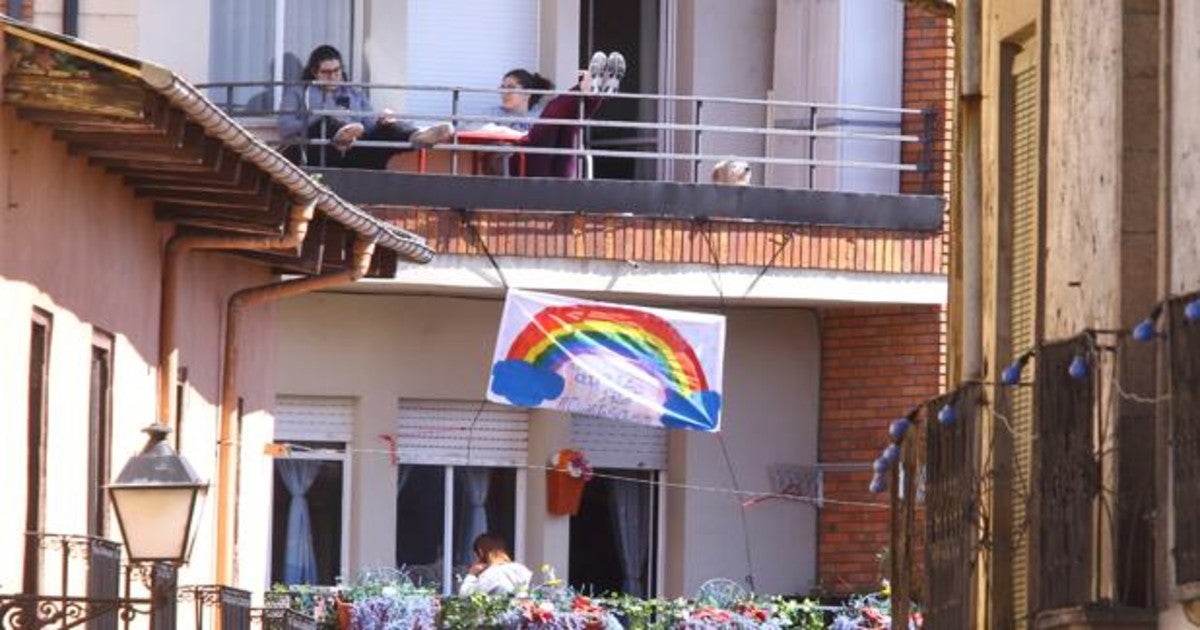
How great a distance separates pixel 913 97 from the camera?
36.8 metres

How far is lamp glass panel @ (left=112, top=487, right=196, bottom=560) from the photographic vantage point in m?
21.0

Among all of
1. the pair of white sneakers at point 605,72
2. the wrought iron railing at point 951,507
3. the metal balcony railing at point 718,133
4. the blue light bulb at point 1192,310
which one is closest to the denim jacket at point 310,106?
the metal balcony railing at point 718,133

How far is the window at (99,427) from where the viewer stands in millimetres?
24703

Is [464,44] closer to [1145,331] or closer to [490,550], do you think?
[490,550]

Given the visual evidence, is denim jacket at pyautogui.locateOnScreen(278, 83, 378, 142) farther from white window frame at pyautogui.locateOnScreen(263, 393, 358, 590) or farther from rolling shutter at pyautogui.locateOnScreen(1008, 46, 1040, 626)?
rolling shutter at pyautogui.locateOnScreen(1008, 46, 1040, 626)

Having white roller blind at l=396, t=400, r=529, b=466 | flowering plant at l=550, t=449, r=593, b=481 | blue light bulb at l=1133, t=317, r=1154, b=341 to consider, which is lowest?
flowering plant at l=550, t=449, r=593, b=481

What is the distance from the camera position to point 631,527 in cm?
3791

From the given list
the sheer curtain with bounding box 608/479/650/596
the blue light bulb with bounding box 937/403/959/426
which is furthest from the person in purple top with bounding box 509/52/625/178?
the blue light bulb with bounding box 937/403/959/426

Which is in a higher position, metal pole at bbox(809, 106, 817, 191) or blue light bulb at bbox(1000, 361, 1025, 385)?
metal pole at bbox(809, 106, 817, 191)

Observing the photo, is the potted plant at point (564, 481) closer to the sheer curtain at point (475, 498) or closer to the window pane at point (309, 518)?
the sheer curtain at point (475, 498)

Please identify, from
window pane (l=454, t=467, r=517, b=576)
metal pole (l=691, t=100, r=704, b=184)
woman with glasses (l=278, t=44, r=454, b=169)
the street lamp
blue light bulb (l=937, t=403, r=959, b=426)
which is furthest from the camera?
window pane (l=454, t=467, r=517, b=576)

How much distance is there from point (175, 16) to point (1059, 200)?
16807 mm

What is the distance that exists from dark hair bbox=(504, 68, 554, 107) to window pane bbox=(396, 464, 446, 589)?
2889 mm

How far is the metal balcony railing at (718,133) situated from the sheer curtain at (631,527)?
2.41m
